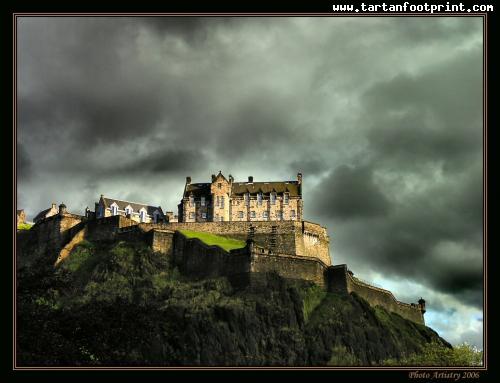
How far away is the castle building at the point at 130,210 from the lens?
256 ft

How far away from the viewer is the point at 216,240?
2527 inches

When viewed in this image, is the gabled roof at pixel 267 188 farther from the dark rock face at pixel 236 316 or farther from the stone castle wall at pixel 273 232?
the dark rock face at pixel 236 316

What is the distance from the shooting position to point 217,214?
70.9 m

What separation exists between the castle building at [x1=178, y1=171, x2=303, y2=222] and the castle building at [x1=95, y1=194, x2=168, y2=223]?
20.3 ft

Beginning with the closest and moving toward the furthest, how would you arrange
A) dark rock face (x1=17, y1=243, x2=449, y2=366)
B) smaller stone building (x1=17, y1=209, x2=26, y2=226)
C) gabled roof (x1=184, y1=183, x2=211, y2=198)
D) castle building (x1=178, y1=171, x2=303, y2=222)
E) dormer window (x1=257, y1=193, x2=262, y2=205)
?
1. dark rock face (x1=17, y1=243, x2=449, y2=366)
2. castle building (x1=178, y1=171, x2=303, y2=222)
3. dormer window (x1=257, y1=193, x2=262, y2=205)
4. gabled roof (x1=184, y1=183, x2=211, y2=198)
5. smaller stone building (x1=17, y1=209, x2=26, y2=226)

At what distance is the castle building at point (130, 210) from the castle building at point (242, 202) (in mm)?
6173

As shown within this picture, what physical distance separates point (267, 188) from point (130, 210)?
15784 millimetres

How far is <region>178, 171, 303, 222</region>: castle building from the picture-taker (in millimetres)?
71000

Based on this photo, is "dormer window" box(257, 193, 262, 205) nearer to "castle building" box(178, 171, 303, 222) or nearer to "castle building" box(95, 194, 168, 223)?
"castle building" box(178, 171, 303, 222)

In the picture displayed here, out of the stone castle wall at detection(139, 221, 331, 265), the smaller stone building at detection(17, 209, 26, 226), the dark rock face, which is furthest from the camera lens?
the smaller stone building at detection(17, 209, 26, 226)

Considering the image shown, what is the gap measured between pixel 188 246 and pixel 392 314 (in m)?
18.0

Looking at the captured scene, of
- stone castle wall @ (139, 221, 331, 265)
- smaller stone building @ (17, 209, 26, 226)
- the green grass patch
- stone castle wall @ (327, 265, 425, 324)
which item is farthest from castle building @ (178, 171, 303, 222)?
smaller stone building @ (17, 209, 26, 226)

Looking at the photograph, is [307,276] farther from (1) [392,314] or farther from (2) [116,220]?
(2) [116,220]

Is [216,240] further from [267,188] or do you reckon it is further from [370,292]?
[370,292]
